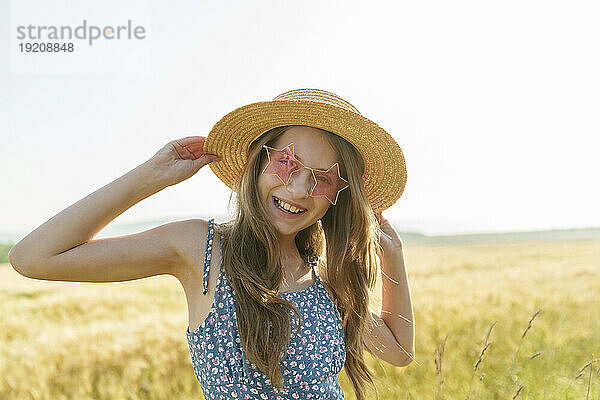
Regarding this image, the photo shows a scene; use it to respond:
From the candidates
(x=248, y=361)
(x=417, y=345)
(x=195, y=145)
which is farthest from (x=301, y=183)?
(x=417, y=345)

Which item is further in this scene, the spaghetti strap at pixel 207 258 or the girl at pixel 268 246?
the spaghetti strap at pixel 207 258

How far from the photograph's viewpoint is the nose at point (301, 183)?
2.04 meters

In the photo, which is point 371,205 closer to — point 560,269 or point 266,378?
point 266,378

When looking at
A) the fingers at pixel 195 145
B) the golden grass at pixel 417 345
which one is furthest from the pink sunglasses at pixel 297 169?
the golden grass at pixel 417 345

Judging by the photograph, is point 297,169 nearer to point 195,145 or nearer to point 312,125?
point 312,125

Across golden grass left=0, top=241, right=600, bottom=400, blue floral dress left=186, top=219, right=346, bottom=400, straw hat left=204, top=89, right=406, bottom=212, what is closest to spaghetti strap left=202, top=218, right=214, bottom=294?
blue floral dress left=186, top=219, right=346, bottom=400

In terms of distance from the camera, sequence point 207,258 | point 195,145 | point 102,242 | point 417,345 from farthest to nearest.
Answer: point 417,345 → point 195,145 → point 207,258 → point 102,242

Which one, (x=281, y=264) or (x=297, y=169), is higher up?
(x=297, y=169)

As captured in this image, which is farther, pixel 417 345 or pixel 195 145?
pixel 417 345

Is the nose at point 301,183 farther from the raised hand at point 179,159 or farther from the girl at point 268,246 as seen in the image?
the raised hand at point 179,159

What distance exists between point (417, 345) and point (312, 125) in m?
2.53

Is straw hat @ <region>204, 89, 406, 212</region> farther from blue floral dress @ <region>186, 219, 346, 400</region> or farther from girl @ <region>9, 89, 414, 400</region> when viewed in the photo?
blue floral dress @ <region>186, 219, 346, 400</region>

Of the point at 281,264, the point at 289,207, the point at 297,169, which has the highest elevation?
the point at 297,169

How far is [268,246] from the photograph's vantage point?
208 cm
